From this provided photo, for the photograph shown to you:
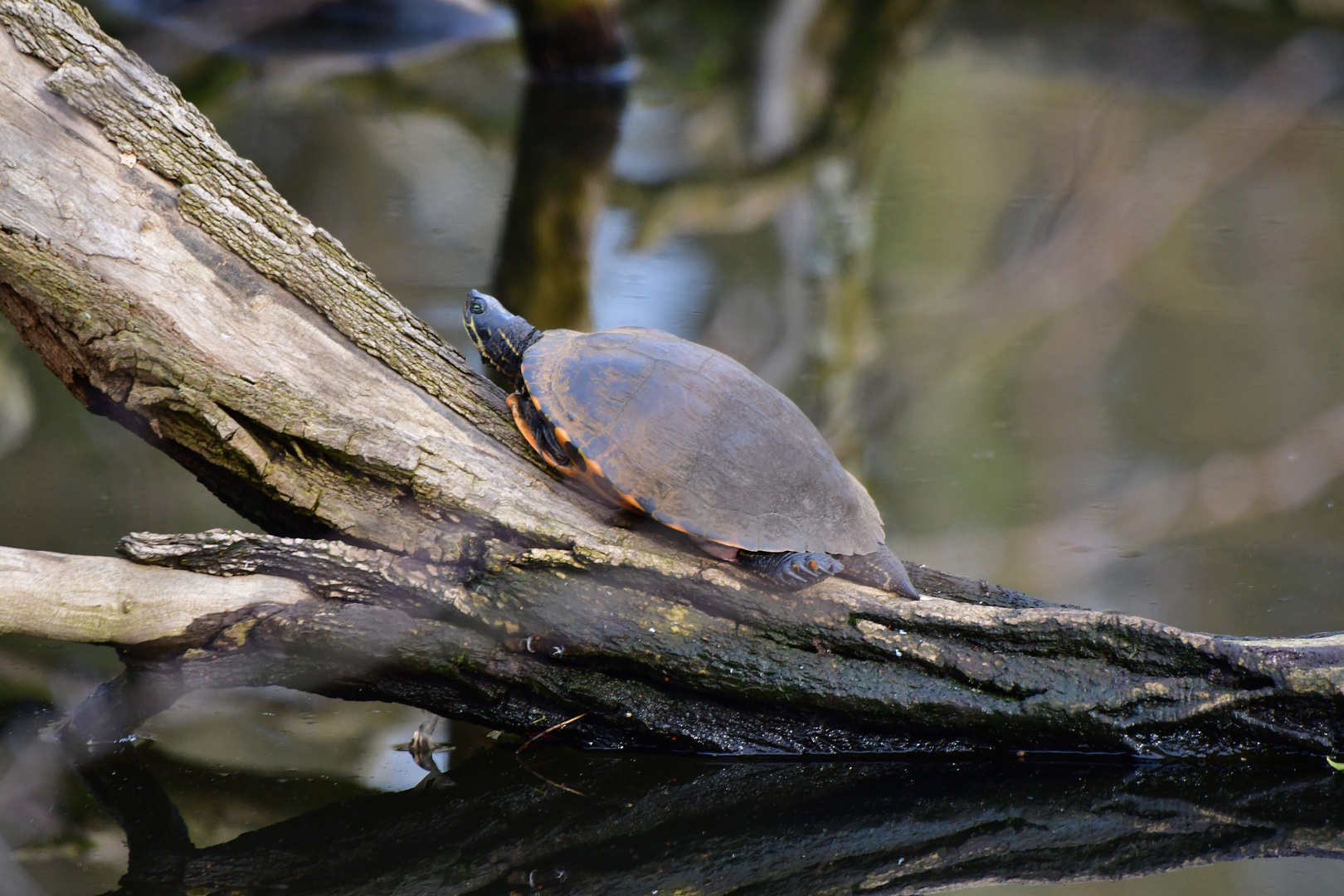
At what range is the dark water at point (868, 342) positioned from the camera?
2186 millimetres

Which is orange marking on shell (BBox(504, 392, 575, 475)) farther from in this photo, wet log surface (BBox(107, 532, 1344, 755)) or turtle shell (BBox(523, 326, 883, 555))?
wet log surface (BBox(107, 532, 1344, 755))

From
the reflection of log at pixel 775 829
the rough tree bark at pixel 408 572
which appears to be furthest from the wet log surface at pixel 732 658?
the reflection of log at pixel 775 829

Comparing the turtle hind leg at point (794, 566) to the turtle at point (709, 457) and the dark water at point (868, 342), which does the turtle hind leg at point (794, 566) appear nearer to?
the turtle at point (709, 457)

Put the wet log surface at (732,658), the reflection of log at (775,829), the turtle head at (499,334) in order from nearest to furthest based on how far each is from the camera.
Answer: the reflection of log at (775,829) < the wet log surface at (732,658) < the turtle head at (499,334)

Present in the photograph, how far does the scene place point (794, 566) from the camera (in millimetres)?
2318

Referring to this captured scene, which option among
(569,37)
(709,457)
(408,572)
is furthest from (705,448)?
(569,37)

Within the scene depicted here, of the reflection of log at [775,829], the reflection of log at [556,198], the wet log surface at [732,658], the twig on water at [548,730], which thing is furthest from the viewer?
the reflection of log at [556,198]

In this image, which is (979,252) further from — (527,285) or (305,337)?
(305,337)

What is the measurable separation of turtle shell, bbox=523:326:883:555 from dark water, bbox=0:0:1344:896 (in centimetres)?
56

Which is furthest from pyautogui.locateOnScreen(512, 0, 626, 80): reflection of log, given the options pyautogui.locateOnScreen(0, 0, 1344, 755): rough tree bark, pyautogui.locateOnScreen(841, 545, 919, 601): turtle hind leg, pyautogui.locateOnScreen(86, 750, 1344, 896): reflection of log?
pyautogui.locateOnScreen(86, 750, 1344, 896): reflection of log

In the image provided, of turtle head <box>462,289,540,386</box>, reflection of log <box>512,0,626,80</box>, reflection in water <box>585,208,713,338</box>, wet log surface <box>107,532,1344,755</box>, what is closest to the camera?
wet log surface <box>107,532,1344,755</box>

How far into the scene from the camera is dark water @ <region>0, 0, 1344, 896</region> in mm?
2186

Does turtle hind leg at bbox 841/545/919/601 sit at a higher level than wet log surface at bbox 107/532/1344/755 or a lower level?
higher

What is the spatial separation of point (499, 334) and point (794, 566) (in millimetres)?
1059
